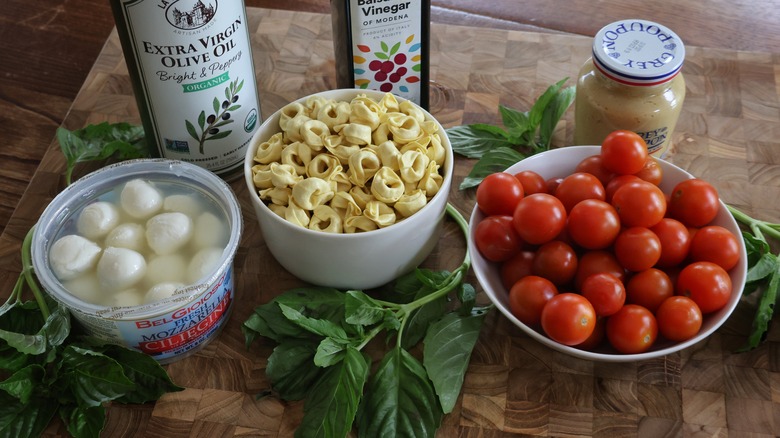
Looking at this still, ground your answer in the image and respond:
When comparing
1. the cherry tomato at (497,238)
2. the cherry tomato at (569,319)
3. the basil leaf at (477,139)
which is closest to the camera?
the cherry tomato at (569,319)

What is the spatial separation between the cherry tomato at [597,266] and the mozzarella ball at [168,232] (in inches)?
18.1

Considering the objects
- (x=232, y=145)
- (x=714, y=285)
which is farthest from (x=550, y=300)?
(x=232, y=145)

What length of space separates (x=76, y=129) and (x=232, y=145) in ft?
0.91

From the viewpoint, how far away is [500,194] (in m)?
1.02

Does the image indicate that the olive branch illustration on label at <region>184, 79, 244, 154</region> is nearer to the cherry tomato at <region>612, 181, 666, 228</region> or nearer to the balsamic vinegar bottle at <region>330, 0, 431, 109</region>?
the balsamic vinegar bottle at <region>330, 0, 431, 109</region>

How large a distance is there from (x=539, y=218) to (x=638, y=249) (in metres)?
0.11

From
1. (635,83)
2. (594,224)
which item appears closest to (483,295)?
(594,224)

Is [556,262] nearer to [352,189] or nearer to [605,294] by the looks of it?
[605,294]

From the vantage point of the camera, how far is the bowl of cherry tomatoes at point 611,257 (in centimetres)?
92

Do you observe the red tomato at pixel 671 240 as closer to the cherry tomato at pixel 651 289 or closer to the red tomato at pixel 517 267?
the cherry tomato at pixel 651 289

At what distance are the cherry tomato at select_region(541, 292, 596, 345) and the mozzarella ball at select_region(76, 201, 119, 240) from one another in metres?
0.52

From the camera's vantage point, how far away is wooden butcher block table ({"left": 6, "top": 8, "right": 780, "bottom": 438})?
949mm

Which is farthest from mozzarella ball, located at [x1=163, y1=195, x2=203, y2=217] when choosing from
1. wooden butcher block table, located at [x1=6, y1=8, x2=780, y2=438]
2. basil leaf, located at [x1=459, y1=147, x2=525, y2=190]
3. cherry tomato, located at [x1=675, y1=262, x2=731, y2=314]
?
cherry tomato, located at [x1=675, y1=262, x2=731, y2=314]

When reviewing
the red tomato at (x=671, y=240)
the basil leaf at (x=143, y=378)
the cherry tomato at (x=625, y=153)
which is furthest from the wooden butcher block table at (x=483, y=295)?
the cherry tomato at (x=625, y=153)
